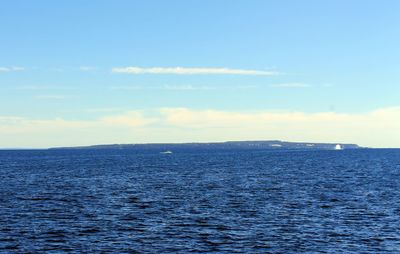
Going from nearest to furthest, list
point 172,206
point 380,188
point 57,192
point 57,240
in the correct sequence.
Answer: point 57,240 < point 172,206 < point 57,192 < point 380,188

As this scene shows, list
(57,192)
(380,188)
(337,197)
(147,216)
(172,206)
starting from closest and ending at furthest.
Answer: (147,216) < (172,206) < (337,197) < (57,192) < (380,188)

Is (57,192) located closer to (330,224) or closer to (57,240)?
(57,240)

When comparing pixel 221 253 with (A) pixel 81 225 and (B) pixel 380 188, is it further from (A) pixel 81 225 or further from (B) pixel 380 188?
(B) pixel 380 188

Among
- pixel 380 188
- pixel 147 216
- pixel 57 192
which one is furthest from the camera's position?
pixel 380 188

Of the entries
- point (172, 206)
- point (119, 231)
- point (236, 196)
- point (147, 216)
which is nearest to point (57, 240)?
point (119, 231)

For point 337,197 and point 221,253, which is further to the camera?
point 337,197

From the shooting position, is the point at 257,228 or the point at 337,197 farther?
the point at 337,197

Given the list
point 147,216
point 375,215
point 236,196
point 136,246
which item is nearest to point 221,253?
point 136,246

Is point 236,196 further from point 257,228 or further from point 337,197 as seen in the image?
point 257,228

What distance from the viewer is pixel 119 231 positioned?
192 ft

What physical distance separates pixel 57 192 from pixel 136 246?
51014 mm

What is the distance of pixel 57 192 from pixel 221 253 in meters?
57.2

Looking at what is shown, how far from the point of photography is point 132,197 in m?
90.1

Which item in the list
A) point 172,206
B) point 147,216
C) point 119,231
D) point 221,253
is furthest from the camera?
point 172,206
